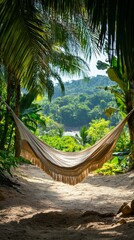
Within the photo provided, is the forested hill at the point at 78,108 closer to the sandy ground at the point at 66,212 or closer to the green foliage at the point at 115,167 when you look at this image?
the green foliage at the point at 115,167

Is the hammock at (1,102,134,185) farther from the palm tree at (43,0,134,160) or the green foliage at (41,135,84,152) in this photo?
the green foliage at (41,135,84,152)

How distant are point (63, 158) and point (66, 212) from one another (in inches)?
17.8

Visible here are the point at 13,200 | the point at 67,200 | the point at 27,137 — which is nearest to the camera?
the point at 27,137

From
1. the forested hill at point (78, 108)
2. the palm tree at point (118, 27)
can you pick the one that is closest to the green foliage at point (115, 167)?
the palm tree at point (118, 27)

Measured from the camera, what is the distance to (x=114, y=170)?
6.13 metres

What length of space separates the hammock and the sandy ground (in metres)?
0.31

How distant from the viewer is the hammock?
94.3 inches

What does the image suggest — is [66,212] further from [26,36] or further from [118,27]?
[118,27]

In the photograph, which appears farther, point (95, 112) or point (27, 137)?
point (95, 112)

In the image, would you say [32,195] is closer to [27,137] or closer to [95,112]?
[27,137]

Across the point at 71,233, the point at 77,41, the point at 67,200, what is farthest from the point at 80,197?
the point at 77,41

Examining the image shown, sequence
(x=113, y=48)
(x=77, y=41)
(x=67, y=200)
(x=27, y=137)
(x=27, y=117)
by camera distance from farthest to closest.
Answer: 1. (x=27, y=117)
2. (x=77, y=41)
3. (x=67, y=200)
4. (x=27, y=137)
5. (x=113, y=48)

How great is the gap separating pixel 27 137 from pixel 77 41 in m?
2.84

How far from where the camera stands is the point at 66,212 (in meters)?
2.59
